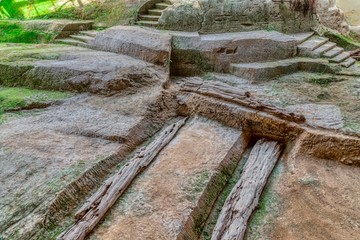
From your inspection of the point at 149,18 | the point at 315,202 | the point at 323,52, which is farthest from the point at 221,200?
the point at 149,18

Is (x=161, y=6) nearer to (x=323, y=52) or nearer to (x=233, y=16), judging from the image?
(x=233, y=16)

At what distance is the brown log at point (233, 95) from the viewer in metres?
4.41

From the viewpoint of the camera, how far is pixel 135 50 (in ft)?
21.4

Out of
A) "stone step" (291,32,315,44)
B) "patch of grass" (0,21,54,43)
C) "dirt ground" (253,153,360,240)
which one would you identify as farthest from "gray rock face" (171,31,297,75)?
"patch of grass" (0,21,54,43)

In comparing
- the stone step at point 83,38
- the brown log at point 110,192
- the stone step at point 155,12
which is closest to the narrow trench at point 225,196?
the brown log at point 110,192

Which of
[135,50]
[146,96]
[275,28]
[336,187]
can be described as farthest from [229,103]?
[275,28]

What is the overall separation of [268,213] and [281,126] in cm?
149

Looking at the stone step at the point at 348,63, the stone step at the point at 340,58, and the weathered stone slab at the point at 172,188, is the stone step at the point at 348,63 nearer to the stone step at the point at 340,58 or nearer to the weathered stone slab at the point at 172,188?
the stone step at the point at 340,58

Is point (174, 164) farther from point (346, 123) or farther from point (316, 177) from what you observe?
point (346, 123)

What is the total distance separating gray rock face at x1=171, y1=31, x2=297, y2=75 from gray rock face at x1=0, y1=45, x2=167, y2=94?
853 mm

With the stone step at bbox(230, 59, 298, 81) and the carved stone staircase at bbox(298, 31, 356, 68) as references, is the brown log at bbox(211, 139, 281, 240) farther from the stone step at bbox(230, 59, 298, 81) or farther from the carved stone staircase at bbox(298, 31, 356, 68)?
the carved stone staircase at bbox(298, 31, 356, 68)

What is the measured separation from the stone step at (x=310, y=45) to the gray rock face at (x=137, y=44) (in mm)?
2910

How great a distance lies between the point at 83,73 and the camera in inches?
212

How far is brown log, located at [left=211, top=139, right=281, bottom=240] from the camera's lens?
3.06 meters
